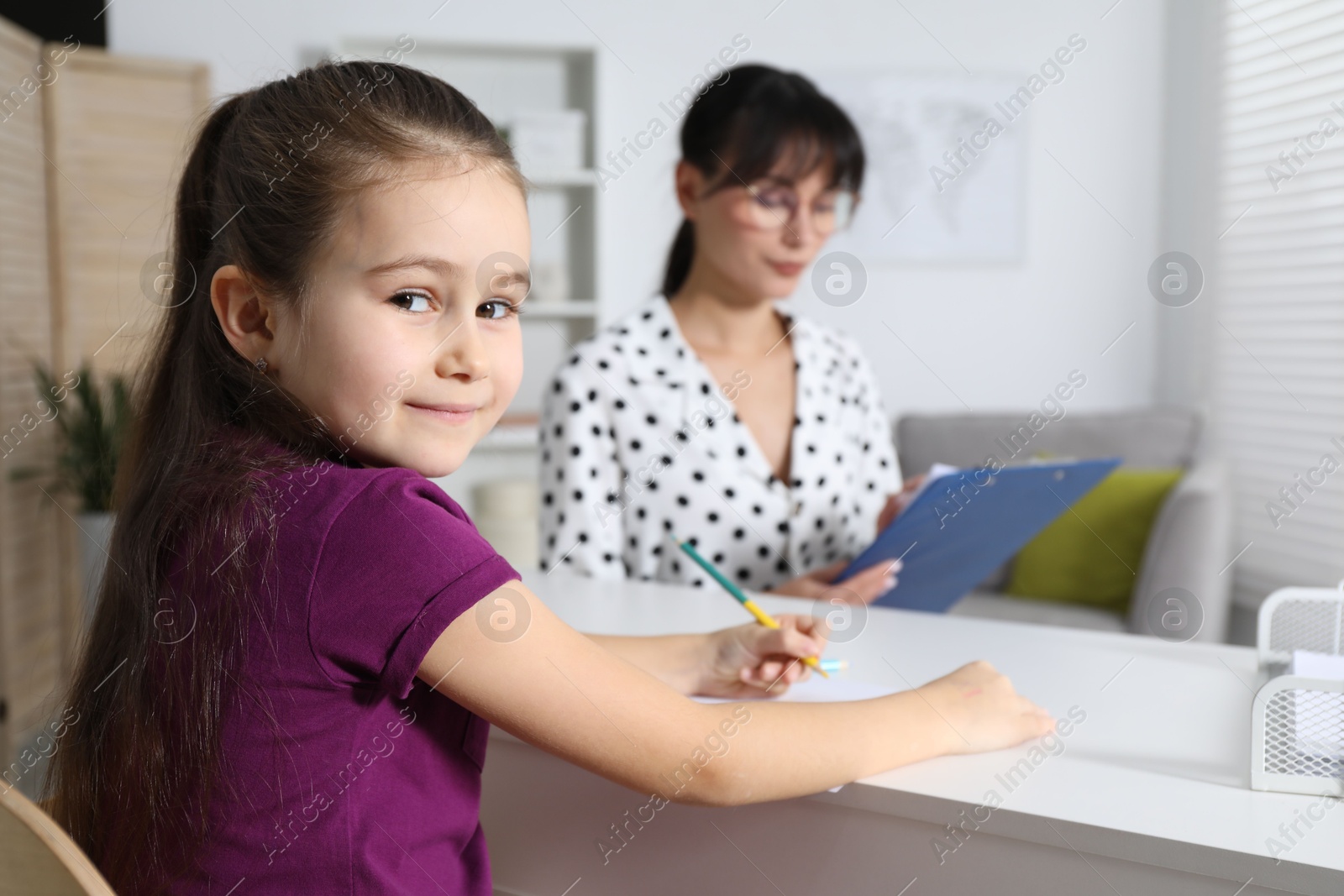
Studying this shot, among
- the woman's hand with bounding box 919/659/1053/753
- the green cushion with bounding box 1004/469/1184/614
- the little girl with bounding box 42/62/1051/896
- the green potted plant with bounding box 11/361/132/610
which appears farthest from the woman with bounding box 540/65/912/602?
the green potted plant with bounding box 11/361/132/610

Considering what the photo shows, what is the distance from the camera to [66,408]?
310cm

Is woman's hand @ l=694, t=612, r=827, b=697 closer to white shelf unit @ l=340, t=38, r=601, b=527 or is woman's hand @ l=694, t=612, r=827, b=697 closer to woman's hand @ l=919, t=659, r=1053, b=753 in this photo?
woman's hand @ l=919, t=659, r=1053, b=753

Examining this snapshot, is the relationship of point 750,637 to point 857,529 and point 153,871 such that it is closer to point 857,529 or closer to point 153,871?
point 153,871

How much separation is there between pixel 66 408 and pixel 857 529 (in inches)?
99.5

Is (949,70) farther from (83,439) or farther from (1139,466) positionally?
(83,439)

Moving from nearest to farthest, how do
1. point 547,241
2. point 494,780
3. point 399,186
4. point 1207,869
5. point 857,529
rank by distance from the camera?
1. point 1207,869
2. point 399,186
3. point 494,780
4. point 857,529
5. point 547,241

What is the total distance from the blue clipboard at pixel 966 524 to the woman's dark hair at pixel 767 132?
1.72 feet

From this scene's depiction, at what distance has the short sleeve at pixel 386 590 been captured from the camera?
0.62 metres

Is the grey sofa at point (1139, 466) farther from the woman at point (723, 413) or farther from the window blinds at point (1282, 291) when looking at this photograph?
the woman at point (723, 413)

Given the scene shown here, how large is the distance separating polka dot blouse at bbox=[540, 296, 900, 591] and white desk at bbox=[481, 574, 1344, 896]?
0.50 m

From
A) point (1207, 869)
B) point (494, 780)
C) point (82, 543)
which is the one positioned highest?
point (1207, 869)

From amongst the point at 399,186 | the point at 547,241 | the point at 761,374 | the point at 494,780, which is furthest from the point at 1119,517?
the point at 399,186

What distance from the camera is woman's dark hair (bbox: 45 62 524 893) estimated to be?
0.65 m

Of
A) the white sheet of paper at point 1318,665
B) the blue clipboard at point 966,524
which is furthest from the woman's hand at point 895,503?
the white sheet of paper at point 1318,665
